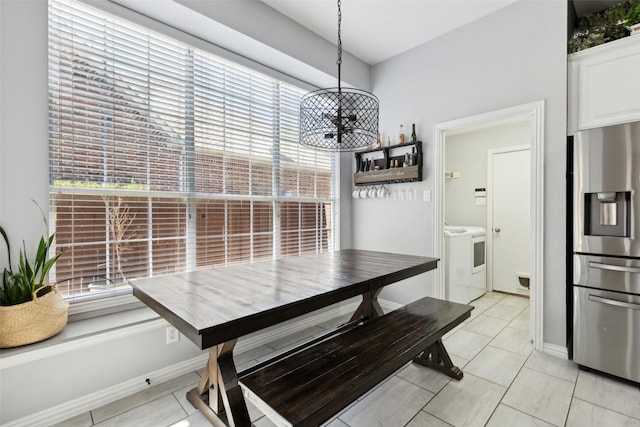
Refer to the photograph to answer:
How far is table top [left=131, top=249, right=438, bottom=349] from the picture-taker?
1189 mm

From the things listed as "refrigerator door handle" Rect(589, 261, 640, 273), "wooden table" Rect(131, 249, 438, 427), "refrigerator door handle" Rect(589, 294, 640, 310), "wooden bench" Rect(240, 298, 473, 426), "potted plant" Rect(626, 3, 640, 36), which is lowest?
"wooden bench" Rect(240, 298, 473, 426)

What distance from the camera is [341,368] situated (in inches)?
56.7

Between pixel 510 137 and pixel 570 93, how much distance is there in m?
1.82

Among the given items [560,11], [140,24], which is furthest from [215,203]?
[560,11]

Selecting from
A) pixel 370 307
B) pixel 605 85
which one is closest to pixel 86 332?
pixel 370 307

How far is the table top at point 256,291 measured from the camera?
1.19m

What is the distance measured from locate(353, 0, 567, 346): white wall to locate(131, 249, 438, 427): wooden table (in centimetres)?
112

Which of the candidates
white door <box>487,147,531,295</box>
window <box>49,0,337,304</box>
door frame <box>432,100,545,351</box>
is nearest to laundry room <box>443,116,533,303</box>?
white door <box>487,147,531,295</box>

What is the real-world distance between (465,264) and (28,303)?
3.91m

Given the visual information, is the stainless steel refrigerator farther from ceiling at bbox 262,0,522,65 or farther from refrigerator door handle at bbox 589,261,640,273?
ceiling at bbox 262,0,522,65

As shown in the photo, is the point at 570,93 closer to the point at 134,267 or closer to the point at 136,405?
the point at 134,267

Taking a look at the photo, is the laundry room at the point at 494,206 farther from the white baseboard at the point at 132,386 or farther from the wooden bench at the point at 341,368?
the white baseboard at the point at 132,386

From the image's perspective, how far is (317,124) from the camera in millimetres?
1970

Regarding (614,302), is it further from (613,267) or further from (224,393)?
(224,393)
